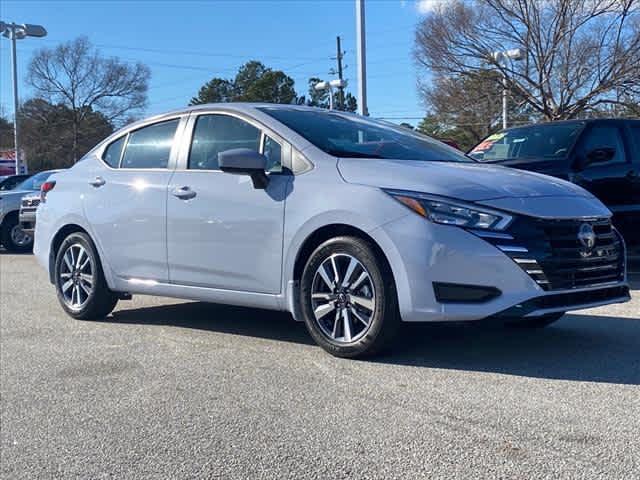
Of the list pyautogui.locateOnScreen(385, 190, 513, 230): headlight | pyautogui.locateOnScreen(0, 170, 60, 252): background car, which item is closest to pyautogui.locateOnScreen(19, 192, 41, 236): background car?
pyautogui.locateOnScreen(0, 170, 60, 252): background car

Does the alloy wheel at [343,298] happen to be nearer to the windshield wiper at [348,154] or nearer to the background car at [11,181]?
the windshield wiper at [348,154]

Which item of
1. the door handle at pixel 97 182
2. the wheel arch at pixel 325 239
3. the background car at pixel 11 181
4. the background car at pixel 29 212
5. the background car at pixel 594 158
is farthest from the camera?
the background car at pixel 11 181

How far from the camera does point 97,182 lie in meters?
6.12

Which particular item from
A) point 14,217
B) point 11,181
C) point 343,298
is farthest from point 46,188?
point 11,181

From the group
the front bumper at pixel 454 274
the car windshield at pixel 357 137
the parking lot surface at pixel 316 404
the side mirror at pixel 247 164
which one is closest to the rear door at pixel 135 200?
the parking lot surface at pixel 316 404

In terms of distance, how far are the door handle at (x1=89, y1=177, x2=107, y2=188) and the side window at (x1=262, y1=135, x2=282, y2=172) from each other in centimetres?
171

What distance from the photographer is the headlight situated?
161 inches

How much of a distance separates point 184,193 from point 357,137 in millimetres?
1299

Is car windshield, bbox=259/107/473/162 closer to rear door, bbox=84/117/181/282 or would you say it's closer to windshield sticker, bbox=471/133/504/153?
rear door, bbox=84/117/181/282

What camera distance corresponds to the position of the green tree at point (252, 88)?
164 feet

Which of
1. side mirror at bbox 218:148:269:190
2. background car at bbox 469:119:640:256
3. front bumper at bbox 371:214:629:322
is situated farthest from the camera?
background car at bbox 469:119:640:256

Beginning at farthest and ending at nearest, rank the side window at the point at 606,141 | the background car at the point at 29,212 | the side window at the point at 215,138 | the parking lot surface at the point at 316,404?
the background car at the point at 29,212, the side window at the point at 606,141, the side window at the point at 215,138, the parking lot surface at the point at 316,404

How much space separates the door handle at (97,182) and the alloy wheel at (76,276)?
530 millimetres

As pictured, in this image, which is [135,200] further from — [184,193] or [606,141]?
[606,141]
